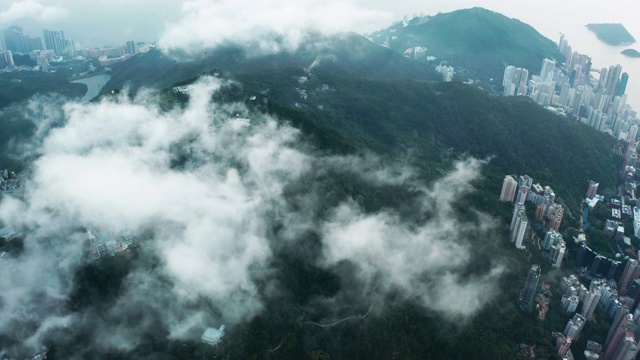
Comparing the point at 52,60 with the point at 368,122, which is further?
the point at 52,60

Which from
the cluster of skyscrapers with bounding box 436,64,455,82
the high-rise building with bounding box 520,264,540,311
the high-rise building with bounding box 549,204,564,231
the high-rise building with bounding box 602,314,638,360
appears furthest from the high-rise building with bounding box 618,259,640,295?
the cluster of skyscrapers with bounding box 436,64,455,82

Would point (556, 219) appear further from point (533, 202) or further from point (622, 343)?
point (622, 343)

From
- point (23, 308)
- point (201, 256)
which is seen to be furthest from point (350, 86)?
point (23, 308)

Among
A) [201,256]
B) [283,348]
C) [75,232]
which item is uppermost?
[75,232]

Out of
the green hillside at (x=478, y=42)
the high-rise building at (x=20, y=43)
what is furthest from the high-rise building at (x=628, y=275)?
the high-rise building at (x=20, y=43)

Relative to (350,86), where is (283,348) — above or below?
below

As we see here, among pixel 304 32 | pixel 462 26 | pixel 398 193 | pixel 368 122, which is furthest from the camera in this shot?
pixel 462 26

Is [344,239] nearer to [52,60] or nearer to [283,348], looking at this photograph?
[283,348]
